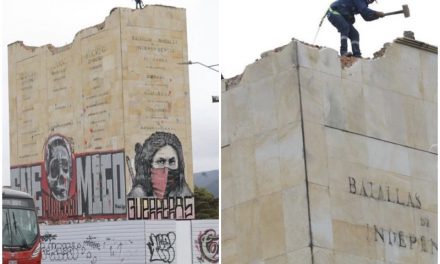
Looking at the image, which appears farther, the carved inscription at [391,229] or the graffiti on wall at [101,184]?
the graffiti on wall at [101,184]

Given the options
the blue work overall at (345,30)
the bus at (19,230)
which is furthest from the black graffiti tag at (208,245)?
the blue work overall at (345,30)

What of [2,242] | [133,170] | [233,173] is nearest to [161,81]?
[133,170]

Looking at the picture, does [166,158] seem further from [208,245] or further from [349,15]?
[349,15]

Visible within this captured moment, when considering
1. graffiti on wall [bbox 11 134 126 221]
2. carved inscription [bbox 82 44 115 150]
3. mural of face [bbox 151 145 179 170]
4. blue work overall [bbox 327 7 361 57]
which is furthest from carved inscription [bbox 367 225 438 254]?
mural of face [bbox 151 145 179 170]

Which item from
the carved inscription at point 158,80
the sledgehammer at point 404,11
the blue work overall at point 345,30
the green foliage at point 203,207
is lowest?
the green foliage at point 203,207

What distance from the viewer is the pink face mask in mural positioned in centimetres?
1677

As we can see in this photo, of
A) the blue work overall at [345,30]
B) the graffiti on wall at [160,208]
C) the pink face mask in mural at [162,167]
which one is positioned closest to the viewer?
the blue work overall at [345,30]

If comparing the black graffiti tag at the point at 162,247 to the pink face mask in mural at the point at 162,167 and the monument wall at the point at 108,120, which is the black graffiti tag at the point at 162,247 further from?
the pink face mask in mural at the point at 162,167

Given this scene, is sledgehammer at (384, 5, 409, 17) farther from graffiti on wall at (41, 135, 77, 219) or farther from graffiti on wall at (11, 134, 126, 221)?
graffiti on wall at (41, 135, 77, 219)

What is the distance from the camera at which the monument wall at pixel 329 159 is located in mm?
7570

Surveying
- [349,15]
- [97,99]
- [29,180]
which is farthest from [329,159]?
[97,99]

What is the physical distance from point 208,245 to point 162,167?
198 cm

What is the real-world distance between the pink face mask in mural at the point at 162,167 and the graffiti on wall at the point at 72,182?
0.87 m

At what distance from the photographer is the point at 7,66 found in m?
13.4
